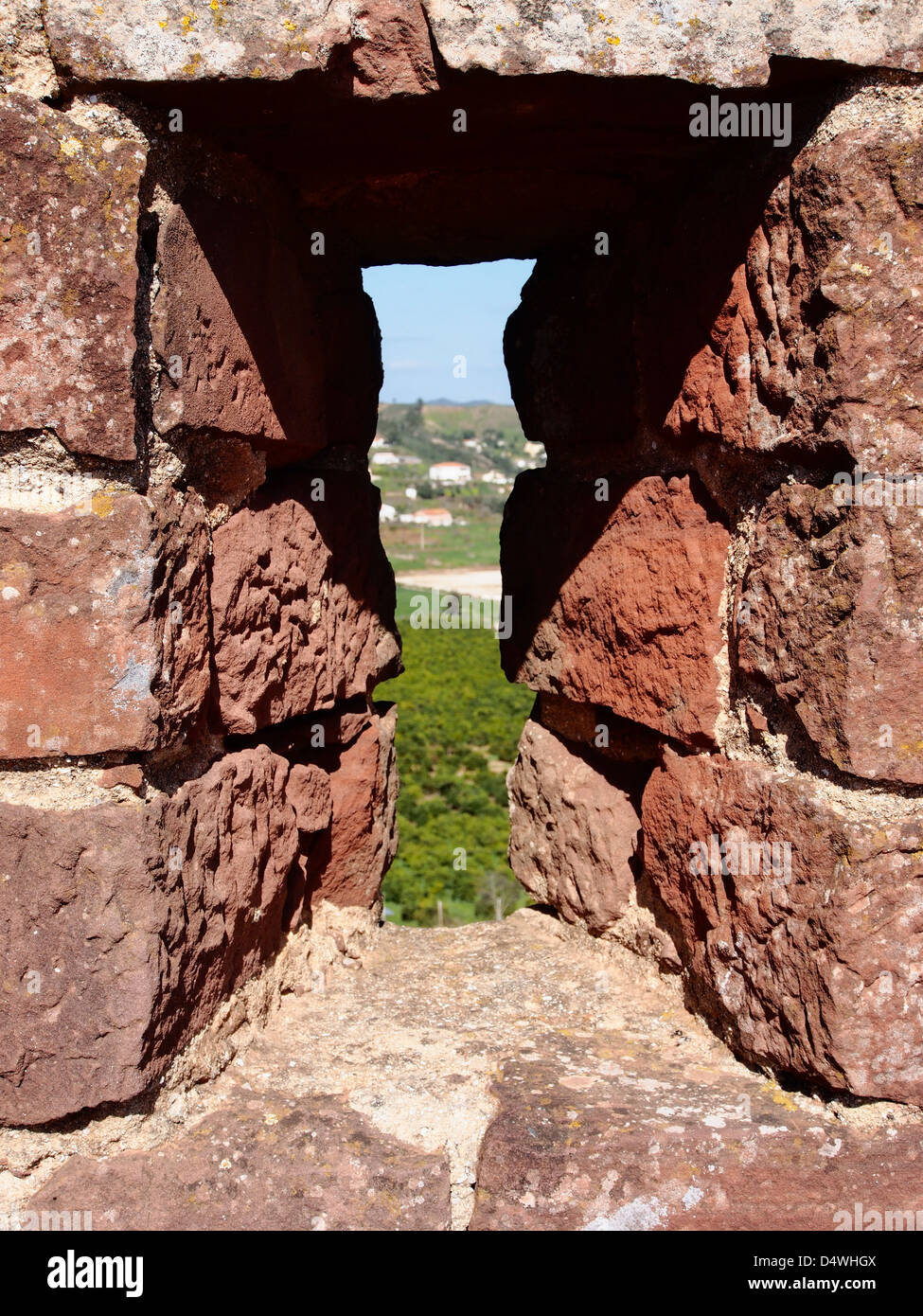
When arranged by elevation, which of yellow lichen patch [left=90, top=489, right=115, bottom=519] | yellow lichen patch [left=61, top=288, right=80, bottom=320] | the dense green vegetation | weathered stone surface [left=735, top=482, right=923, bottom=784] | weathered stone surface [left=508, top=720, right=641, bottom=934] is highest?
yellow lichen patch [left=61, top=288, right=80, bottom=320]

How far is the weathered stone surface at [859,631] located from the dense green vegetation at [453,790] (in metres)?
1.47

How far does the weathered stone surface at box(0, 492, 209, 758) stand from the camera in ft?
5.10

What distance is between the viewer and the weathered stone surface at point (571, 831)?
2330mm

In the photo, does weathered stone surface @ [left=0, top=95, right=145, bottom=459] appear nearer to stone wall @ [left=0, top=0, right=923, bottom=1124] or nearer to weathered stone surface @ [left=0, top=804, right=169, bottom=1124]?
stone wall @ [left=0, top=0, right=923, bottom=1124]

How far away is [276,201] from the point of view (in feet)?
6.48

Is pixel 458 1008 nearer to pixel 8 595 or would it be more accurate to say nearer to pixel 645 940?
pixel 645 940

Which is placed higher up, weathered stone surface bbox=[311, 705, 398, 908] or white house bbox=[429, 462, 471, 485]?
white house bbox=[429, 462, 471, 485]

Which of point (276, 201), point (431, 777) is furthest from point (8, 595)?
point (431, 777)

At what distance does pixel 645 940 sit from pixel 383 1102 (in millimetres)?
705

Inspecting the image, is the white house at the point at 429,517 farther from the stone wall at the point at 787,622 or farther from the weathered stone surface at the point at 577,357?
the stone wall at the point at 787,622

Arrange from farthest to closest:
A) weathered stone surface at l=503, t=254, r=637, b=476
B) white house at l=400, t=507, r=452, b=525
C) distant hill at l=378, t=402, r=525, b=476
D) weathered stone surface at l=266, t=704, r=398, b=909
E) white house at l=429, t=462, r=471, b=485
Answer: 1. distant hill at l=378, t=402, r=525, b=476
2. white house at l=429, t=462, r=471, b=485
3. white house at l=400, t=507, r=452, b=525
4. weathered stone surface at l=266, t=704, r=398, b=909
5. weathered stone surface at l=503, t=254, r=637, b=476

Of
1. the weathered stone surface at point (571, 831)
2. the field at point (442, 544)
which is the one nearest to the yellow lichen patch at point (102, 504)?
the weathered stone surface at point (571, 831)

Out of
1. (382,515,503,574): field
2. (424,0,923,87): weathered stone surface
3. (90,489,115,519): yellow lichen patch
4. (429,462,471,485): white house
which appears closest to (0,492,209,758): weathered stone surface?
(90,489,115,519): yellow lichen patch

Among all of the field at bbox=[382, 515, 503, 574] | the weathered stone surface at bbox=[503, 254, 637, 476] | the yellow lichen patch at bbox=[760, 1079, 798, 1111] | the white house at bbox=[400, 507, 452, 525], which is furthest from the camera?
the white house at bbox=[400, 507, 452, 525]
